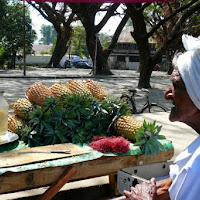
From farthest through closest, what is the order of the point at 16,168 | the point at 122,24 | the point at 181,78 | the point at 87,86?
the point at 122,24 < the point at 87,86 < the point at 16,168 < the point at 181,78

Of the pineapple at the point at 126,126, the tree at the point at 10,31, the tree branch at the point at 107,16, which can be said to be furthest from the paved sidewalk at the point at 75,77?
the tree at the point at 10,31

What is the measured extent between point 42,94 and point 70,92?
0.97 ft

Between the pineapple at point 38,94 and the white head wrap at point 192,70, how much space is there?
2.16 metres

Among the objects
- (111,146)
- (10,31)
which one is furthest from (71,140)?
(10,31)

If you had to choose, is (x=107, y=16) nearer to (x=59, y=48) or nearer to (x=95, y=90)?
(x=59, y=48)

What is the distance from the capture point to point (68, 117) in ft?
11.2

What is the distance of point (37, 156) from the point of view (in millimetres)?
2771

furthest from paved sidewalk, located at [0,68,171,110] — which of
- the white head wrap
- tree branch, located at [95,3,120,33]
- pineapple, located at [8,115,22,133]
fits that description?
the white head wrap

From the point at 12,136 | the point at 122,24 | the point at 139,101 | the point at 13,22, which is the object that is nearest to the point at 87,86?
the point at 12,136

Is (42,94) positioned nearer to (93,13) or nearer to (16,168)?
(16,168)

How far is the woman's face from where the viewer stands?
65.4 inches

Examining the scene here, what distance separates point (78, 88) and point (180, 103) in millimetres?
2127

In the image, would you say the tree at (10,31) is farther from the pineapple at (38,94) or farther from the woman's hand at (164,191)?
the woman's hand at (164,191)

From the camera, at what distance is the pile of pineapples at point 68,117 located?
3367mm
